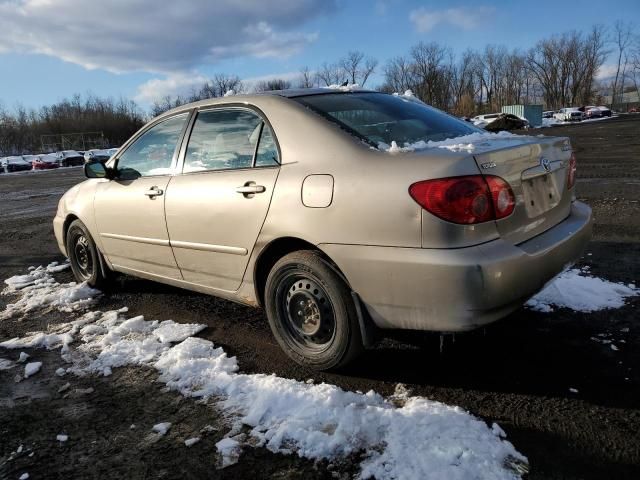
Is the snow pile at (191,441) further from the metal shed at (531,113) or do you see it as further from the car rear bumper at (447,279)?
the metal shed at (531,113)

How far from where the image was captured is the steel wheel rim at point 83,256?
497cm


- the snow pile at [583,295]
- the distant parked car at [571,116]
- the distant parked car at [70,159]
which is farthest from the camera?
the distant parked car at [571,116]

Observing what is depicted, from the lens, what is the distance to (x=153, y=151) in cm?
412

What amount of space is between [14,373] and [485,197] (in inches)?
123

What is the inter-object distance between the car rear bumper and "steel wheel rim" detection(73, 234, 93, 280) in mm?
3197

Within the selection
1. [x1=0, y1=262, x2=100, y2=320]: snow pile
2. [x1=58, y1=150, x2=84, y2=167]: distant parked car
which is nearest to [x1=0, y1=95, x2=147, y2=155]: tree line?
[x1=58, y1=150, x2=84, y2=167]: distant parked car

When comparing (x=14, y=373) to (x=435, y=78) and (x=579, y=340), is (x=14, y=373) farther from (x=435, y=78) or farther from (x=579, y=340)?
(x=435, y=78)

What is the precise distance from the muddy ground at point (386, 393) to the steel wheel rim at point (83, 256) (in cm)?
88

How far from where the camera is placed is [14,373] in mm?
3299

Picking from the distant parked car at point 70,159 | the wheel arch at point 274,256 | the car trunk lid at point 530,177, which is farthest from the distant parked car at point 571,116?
the wheel arch at point 274,256

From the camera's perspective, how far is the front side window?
391 centimetres

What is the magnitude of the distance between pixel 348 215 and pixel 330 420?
1.02 m

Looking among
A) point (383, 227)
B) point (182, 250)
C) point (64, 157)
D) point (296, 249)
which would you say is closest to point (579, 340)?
point (383, 227)

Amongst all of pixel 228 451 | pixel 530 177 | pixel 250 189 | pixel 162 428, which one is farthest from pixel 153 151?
pixel 530 177
